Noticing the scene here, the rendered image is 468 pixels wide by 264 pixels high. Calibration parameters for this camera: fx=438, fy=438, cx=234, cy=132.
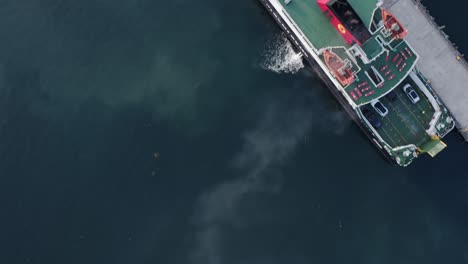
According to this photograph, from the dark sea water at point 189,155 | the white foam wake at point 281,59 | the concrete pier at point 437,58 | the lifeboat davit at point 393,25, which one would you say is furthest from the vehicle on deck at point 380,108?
the white foam wake at point 281,59

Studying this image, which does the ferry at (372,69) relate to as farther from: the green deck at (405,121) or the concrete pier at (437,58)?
the concrete pier at (437,58)

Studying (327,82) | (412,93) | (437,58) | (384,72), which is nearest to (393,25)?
(384,72)


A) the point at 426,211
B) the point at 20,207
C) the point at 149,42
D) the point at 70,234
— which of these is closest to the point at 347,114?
the point at 426,211

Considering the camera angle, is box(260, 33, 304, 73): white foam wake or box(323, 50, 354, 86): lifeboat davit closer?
box(323, 50, 354, 86): lifeboat davit

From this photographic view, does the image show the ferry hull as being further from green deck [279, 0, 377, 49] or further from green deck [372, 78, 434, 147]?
green deck [279, 0, 377, 49]

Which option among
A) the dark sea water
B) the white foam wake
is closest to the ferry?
the white foam wake
